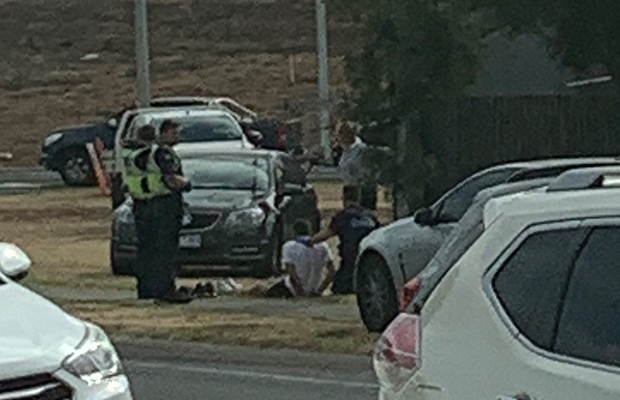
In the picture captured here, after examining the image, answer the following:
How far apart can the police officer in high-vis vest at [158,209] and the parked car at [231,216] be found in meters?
1.55

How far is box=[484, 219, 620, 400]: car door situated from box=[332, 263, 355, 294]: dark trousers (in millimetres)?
15331

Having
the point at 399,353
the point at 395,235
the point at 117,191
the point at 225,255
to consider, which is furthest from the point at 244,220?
the point at 399,353

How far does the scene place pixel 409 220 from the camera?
1784 centimetres

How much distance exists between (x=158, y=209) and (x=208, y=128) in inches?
665

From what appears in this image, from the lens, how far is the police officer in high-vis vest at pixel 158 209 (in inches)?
801

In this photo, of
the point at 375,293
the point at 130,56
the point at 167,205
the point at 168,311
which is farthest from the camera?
the point at 130,56

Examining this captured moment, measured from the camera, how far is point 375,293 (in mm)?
17891

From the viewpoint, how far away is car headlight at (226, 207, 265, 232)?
74.7ft

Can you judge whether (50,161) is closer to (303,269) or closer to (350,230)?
(303,269)

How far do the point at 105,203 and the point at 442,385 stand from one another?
33.7 m

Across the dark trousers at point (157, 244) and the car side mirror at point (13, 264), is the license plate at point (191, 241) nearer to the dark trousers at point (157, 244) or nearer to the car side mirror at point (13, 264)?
the dark trousers at point (157, 244)

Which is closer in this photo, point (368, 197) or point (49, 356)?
point (49, 356)


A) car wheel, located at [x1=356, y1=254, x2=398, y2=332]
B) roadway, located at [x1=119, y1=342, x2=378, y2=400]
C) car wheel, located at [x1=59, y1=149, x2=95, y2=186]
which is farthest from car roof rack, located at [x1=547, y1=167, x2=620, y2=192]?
car wheel, located at [x1=59, y1=149, x2=95, y2=186]

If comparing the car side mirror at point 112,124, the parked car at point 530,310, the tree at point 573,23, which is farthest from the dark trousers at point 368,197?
the car side mirror at point 112,124
